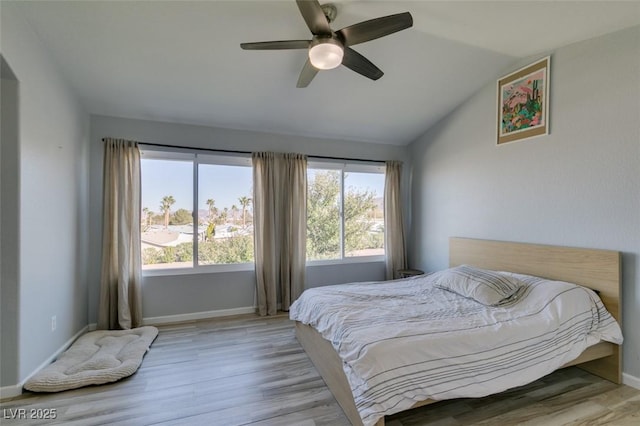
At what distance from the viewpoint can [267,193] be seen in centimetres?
387

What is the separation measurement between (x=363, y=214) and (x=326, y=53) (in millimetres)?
3033

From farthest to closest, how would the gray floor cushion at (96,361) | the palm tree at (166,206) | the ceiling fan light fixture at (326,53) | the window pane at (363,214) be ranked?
the window pane at (363,214) → the palm tree at (166,206) → the gray floor cushion at (96,361) → the ceiling fan light fixture at (326,53)

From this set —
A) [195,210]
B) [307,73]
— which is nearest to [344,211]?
[195,210]

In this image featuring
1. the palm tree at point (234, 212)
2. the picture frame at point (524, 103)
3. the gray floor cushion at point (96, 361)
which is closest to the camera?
the gray floor cushion at point (96, 361)

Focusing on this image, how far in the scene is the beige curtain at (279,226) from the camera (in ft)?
12.5

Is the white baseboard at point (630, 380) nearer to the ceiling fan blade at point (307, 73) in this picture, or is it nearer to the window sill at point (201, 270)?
the ceiling fan blade at point (307, 73)

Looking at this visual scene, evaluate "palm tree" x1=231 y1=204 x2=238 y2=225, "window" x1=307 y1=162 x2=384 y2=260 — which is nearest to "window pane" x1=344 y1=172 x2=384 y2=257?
"window" x1=307 y1=162 x2=384 y2=260

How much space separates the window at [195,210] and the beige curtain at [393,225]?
218 centimetres

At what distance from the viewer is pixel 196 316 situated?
11.9 feet

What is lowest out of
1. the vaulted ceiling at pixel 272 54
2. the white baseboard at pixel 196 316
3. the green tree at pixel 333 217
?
the white baseboard at pixel 196 316

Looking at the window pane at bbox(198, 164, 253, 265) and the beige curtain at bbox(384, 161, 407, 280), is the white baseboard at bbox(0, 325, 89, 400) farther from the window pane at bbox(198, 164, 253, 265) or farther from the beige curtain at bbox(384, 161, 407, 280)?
the beige curtain at bbox(384, 161, 407, 280)

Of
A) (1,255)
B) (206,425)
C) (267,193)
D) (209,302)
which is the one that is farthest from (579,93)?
(1,255)

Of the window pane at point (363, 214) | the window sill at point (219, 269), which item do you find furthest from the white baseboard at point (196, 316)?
the window pane at point (363, 214)

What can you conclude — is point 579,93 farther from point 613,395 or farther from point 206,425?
point 206,425
